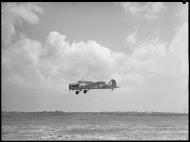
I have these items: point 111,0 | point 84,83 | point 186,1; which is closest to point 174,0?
point 186,1

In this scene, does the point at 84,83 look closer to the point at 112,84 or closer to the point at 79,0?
the point at 112,84

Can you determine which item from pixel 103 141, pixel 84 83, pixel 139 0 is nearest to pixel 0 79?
pixel 139 0

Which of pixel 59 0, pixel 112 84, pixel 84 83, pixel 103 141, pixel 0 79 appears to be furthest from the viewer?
pixel 103 141

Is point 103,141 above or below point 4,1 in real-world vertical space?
below

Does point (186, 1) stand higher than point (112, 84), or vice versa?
point (186, 1)

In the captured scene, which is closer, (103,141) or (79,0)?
(79,0)

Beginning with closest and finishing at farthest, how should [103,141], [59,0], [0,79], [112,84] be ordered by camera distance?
[59,0] < [0,79] < [112,84] < [103,141]

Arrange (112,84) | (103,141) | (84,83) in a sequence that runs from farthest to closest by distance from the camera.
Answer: (103,141) → (112,84) → (84,83)

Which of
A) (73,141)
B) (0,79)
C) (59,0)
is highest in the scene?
(59,0)

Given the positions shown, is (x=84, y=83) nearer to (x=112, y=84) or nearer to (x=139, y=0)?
(x=112, y=84)
